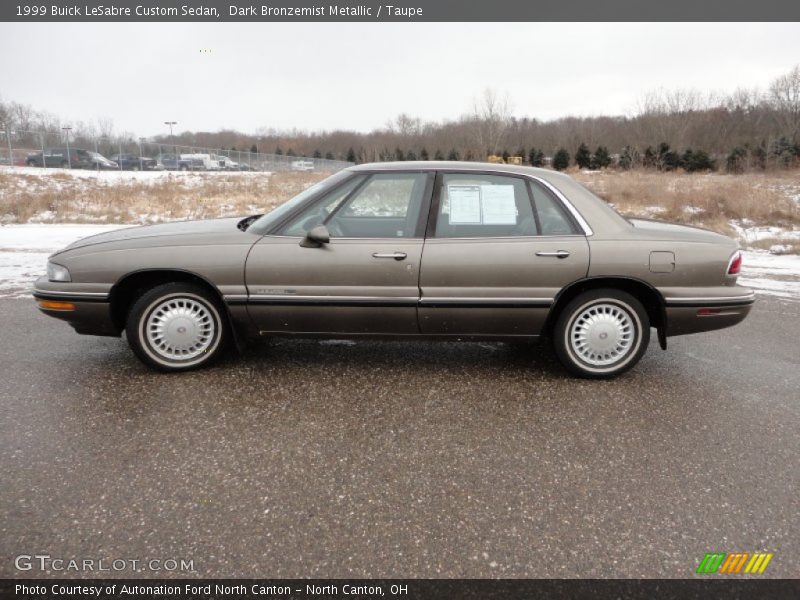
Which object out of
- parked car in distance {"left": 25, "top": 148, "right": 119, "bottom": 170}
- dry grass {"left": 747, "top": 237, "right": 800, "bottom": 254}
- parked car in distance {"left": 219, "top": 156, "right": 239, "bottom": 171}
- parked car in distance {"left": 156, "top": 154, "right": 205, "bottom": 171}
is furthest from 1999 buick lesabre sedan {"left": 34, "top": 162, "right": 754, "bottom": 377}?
parked car in distance {"left": 219, "top": 156, "right": 239, "bottom": 171}

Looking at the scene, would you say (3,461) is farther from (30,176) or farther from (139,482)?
(30,176)

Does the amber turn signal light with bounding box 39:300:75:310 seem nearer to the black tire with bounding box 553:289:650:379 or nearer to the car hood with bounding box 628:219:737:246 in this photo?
the black tire with bounding box 553:289:650:379

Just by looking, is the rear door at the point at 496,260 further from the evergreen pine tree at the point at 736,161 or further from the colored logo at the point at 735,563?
the evergreen pine tree at the point at 736,161

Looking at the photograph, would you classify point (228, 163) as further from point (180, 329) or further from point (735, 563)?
point (735, 563)

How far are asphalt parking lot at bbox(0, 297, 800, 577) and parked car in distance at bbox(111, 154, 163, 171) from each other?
134 ft

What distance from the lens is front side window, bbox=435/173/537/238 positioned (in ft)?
11.5

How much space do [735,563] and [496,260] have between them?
207cm

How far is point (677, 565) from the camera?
6.31 feet

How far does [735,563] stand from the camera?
6.37 ft

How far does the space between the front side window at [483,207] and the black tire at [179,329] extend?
1.71 meters

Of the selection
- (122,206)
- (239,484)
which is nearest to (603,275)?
(239,484)

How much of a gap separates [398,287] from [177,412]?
1592 millimetres

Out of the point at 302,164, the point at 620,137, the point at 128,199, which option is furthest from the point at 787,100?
the point at 128,199

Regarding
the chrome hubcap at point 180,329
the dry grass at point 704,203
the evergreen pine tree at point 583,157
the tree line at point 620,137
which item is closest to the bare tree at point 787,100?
the tree line at point 620,137
